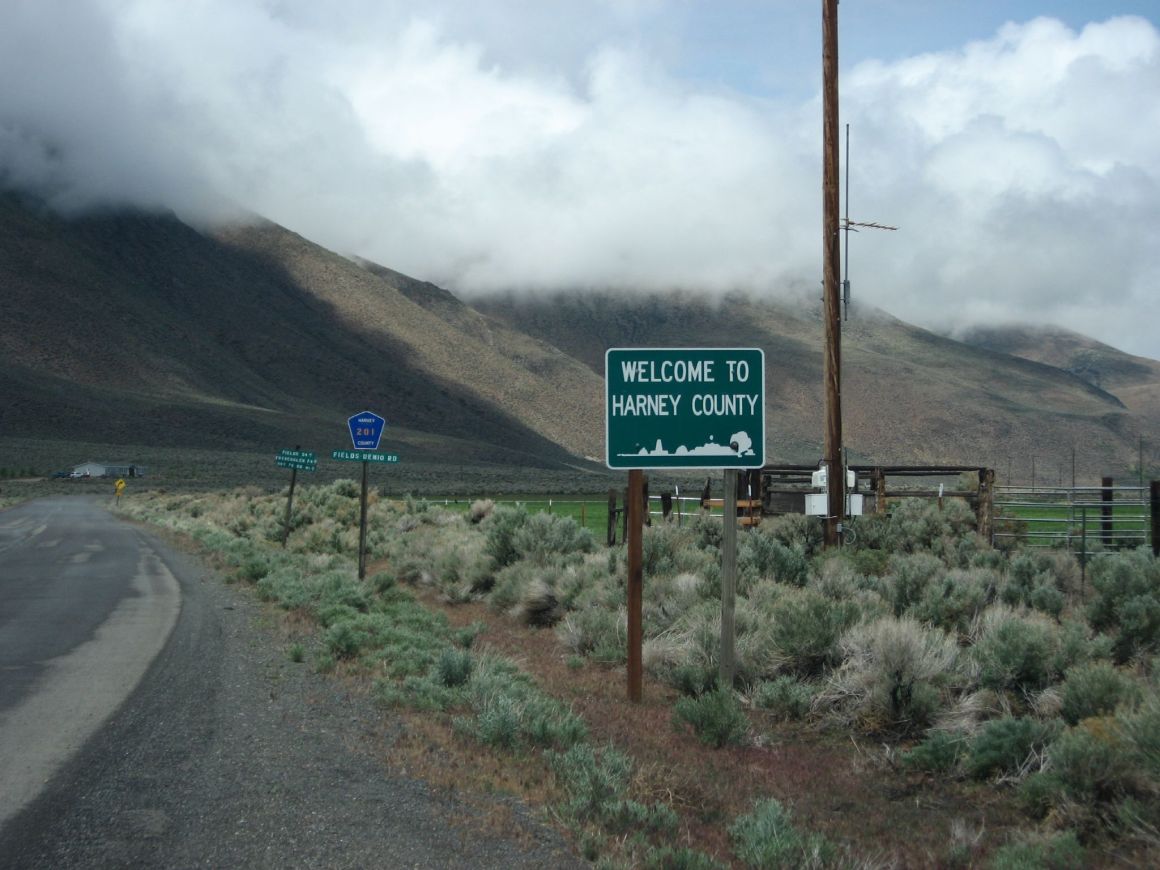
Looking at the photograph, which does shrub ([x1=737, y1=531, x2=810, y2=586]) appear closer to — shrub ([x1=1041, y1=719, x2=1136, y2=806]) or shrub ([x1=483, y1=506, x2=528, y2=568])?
shrub ([x1=483, y1=506, x2=528, y2=568])

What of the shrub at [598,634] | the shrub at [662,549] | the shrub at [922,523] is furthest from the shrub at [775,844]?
the shrub at [922,523]

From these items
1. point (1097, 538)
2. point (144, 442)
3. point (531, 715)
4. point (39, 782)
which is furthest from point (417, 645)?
point (144, 442)

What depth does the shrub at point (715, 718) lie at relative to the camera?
8250 mm

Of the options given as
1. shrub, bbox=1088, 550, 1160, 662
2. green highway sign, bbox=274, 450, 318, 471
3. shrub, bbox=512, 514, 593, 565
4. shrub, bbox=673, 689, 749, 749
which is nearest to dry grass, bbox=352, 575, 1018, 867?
shrub, bbox=673, 689, 749, 749

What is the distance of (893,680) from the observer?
8703 millimetres

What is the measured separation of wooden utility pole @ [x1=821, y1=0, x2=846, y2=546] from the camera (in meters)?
17.1

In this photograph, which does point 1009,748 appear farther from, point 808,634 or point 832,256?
point 832,256

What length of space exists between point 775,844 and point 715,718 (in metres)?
2.57

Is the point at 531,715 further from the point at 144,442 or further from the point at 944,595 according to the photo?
the point at 144,442

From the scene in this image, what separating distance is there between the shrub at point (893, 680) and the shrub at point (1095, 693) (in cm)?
107

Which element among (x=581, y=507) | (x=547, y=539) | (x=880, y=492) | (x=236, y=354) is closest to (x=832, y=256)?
(x=880, y=492)

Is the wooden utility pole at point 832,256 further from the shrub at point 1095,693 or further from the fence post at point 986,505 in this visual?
the shrub at point 1095,693

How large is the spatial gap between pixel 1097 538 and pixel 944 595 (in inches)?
511

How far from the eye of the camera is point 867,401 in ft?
424
